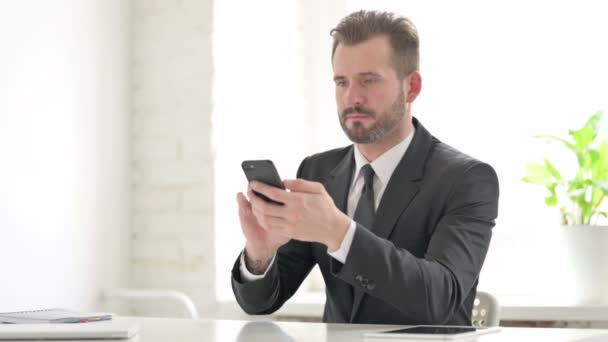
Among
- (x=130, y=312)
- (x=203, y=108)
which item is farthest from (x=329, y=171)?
(x=130, y=312)

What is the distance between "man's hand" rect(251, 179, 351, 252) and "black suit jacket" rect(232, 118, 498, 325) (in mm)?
111

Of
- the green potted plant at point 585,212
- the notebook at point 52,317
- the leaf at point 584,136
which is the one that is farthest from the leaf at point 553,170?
the notebook at point 52,317

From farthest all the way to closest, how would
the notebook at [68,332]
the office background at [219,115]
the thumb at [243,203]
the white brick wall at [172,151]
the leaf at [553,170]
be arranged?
1. the white brick wall at [172,151]
2. the office background at [219,115]
3. the leaf at [553,170]
4. the thumb at [243,203]
5. the notebook at [68,332]

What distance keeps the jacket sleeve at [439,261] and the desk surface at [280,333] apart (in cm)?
11

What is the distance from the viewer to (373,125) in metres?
2.34

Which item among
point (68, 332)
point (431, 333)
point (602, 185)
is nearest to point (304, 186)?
point (431, 333)

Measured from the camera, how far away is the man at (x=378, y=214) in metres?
1.89

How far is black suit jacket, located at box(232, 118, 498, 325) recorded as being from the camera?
1972mm

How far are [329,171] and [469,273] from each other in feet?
1.78

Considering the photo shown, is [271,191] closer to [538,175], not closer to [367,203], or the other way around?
[367,203]

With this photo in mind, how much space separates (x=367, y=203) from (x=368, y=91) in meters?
0.27

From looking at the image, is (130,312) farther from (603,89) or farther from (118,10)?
(603,89)

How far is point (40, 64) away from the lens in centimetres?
298

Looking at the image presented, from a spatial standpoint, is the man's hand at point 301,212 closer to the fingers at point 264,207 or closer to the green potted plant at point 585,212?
the fingers at point 264,207
